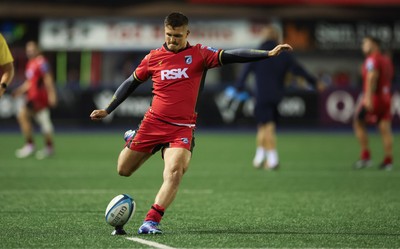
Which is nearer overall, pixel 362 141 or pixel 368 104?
pixel 368 104

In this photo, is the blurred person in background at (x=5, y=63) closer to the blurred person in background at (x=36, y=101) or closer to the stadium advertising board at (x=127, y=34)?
the blurred person in background at (x=36, y=101)

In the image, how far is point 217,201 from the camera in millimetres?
11703

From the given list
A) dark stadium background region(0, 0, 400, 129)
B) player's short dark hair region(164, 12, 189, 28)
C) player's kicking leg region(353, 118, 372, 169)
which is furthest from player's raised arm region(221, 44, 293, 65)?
dark stadium background region(0, 0, 400, 129)

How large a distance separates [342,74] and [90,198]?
22.2 meters

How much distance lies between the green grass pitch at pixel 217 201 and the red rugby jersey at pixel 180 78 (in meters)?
1.12

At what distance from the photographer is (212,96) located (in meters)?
28.3

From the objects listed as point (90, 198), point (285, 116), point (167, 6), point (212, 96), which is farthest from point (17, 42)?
point (90, 198)

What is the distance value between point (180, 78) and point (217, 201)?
10.2 ft

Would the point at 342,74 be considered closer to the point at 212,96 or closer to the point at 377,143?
the point at 212,96

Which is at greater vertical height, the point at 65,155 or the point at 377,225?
the point at 377,225

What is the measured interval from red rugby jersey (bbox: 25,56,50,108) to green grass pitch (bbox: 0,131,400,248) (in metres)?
1.21

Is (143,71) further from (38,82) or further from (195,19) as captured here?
(195,19)

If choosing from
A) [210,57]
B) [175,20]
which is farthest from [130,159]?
[175,20]

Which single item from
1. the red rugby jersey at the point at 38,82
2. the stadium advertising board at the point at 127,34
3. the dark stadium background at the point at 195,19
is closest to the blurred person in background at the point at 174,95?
the red rugby jersey at the point at 38,82
